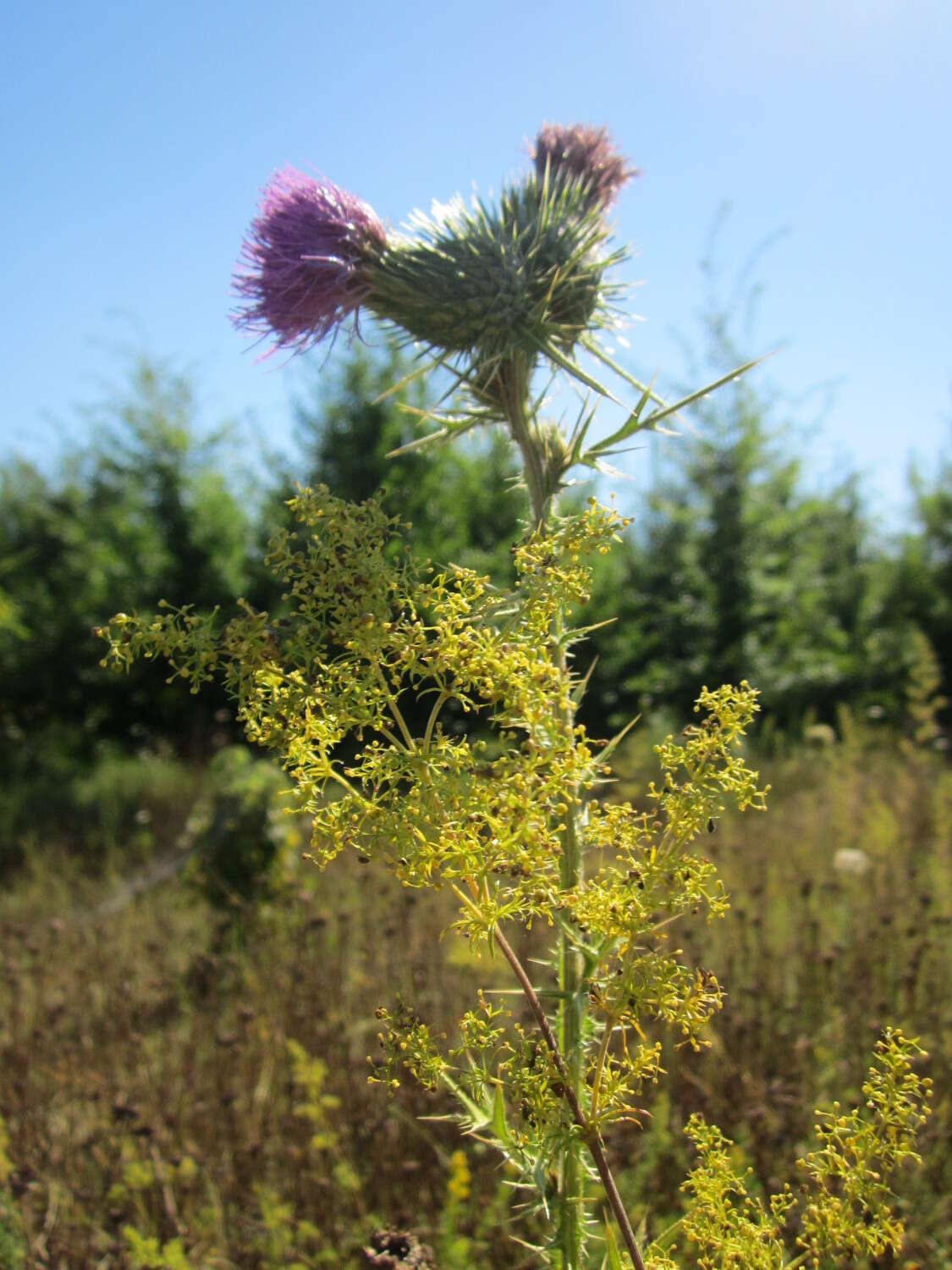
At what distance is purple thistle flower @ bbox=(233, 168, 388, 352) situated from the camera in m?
2.37

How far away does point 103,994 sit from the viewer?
4688 mm

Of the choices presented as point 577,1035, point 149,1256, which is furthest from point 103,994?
point 577,1035

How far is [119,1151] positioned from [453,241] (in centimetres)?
314

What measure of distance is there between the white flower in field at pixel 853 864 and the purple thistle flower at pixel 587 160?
12.0 feet

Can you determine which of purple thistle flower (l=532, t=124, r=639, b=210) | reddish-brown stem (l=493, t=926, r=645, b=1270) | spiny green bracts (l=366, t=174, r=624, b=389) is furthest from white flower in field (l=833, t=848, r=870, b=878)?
reddish-brown stem (l=493, t=926, r=645, b=1270)

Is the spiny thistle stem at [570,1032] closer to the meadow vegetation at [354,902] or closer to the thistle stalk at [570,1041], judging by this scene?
the thistle stalk at [570,1041]

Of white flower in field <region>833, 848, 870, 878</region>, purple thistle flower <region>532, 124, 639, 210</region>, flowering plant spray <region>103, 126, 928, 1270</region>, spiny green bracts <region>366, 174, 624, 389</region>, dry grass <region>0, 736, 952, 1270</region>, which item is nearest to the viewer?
flowering plant spray <region>103, 126, 928, 1270</region>

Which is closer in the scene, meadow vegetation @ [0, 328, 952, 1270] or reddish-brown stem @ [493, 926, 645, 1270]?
reddish-brown stem @ [493, 926, 645, 1270]

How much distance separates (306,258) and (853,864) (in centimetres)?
424

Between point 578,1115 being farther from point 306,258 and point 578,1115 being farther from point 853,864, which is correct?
point 853,864

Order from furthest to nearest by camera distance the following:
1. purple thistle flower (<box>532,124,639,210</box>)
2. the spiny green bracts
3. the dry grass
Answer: purple thistle flower (<box>532,124,639,210</box>), the dry grass, the spiny green bracts

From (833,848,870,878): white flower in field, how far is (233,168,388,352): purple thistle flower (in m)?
4.02

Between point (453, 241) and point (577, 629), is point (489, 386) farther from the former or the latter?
point (577, 629)

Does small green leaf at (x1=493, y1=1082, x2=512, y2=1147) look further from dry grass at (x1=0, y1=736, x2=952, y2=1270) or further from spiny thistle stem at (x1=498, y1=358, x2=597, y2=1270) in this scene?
dry grass at (x1=0, y1=736, x2=952, y2=1270)
